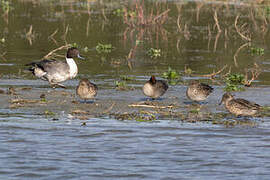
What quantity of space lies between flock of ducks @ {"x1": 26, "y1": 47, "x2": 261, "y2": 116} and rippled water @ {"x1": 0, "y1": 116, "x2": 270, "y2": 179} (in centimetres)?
60

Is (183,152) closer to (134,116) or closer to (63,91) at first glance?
(134,116)

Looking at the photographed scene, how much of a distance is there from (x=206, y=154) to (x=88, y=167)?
1.88 metres

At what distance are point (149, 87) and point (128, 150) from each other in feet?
13.3

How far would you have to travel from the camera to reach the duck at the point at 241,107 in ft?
38.7

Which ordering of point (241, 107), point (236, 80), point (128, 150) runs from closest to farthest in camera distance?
point (128, 150) < point (241, 107) < point (236, 80)

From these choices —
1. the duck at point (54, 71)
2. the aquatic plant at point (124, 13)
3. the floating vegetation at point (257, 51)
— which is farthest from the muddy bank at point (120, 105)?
the aquatic plant at point (124, 13)

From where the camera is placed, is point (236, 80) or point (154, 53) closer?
point (236, 80)

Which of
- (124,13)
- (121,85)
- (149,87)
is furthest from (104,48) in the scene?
(124,13)

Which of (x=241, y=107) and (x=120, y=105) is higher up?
(x=241, y=107)

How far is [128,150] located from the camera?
978cm

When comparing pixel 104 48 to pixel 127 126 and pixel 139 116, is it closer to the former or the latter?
pixel 139 116

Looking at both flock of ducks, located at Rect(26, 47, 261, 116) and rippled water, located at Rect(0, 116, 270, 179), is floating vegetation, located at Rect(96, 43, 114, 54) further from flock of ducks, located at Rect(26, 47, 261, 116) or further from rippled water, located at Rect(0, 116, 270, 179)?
rippled water, located at Rect(0, 116, 270, 179)

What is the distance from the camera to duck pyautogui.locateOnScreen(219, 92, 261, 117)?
11.8 m

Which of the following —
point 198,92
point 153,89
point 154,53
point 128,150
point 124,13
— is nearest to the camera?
point 128,150
